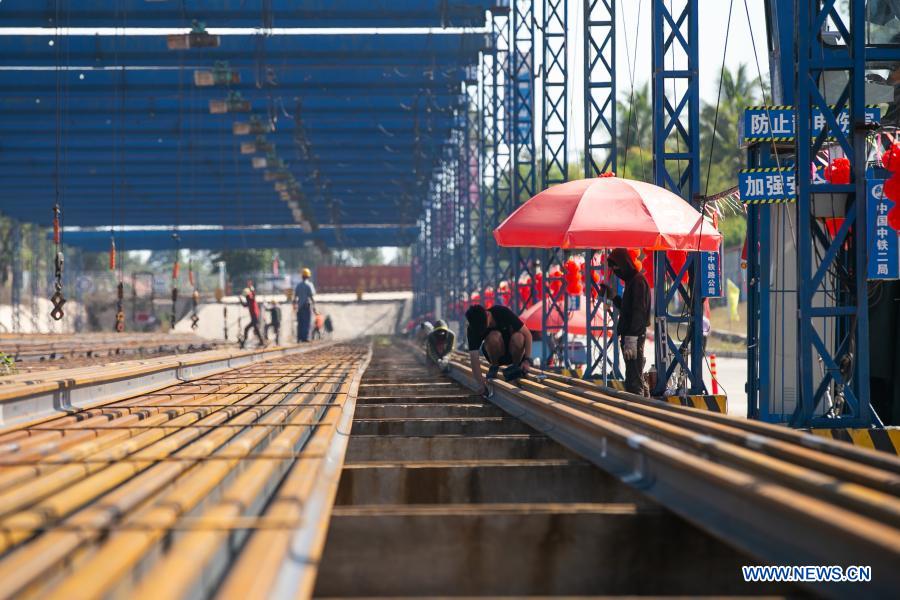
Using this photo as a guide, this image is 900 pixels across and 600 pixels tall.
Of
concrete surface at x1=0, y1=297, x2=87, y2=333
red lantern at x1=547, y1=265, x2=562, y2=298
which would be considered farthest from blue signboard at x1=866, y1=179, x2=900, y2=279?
concrete surface at x1=0, y1=297, x2=87, y2=333

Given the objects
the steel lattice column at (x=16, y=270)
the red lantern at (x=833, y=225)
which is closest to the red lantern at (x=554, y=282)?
the red lantern at (x=833, y=225)

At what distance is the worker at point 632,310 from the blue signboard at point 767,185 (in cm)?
236

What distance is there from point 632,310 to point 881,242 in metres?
3.19

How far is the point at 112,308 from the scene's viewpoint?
71.0 m

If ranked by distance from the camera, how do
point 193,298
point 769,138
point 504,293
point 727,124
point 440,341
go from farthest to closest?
1. point 727,124
2. point 504,293
3. point 193,298
4. point 440,341
5. point 769,138

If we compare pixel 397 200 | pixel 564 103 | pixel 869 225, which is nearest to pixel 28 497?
pixel 869 225

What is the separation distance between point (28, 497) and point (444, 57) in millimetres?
29598

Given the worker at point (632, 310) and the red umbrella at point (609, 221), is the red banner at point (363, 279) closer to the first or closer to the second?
the worker at point (632, 310)

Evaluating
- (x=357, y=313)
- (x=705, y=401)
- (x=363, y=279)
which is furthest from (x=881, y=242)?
(x=363, y=279)

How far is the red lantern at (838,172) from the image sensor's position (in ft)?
39.1

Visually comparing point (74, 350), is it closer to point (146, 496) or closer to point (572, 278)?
point (572, 278)

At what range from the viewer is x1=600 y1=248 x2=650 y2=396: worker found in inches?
537

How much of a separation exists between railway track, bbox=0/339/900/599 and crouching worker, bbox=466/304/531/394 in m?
4.56

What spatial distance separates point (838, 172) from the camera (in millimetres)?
11969
